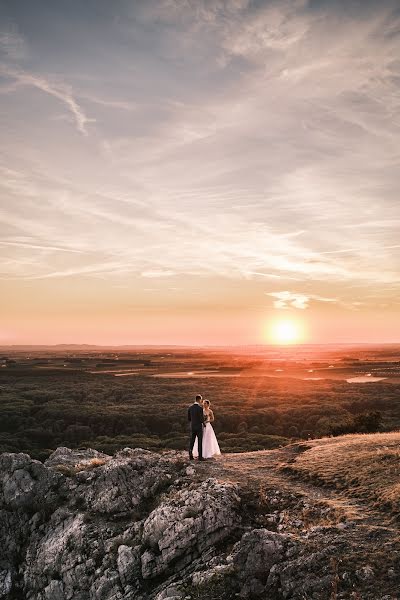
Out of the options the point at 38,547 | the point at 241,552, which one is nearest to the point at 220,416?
the point at 38,547

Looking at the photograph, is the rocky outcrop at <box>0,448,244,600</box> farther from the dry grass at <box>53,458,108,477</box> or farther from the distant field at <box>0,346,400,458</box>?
the distant field at <box>0,346,400,458</box>

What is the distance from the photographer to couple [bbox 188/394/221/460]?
21.7 metres

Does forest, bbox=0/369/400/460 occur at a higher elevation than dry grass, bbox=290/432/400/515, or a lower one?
lower

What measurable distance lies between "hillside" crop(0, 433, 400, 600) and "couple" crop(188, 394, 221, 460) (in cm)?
93

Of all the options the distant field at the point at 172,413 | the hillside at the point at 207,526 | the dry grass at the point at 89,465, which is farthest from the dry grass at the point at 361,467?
the distant field at the point at 172,413

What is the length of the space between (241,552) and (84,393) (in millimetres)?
88980

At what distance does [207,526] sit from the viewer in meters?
15.9

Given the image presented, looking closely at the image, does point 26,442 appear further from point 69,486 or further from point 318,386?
point 318,386

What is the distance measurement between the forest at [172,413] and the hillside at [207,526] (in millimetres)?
16690

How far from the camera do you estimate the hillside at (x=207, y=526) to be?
12758mm

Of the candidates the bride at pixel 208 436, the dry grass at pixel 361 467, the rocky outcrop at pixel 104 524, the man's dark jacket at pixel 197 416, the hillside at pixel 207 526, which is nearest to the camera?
the hillside at pixel 207 526

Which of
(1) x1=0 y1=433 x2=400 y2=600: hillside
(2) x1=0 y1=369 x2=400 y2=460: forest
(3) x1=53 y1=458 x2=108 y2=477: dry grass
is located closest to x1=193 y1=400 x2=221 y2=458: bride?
(1) x1=0 y1=433 x2=400 y2=600: hillside

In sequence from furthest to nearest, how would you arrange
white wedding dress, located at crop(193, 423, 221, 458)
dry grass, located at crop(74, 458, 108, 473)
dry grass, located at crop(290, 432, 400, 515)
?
white wedding dress, located at crop(193, 423, 221, 458)
dry grass, located at crop(74, 458, 108, 473)
dry grass, located at crop(290, 432, 400, 515)

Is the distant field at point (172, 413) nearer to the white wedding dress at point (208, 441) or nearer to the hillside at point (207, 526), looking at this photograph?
the white wedding dress at point (208, 441)
